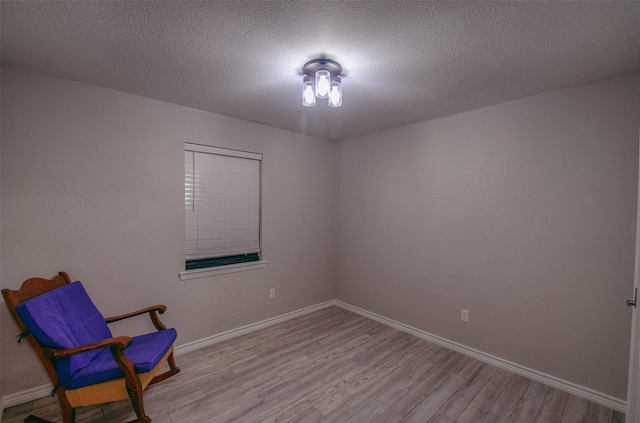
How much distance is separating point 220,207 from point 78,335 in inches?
62.4

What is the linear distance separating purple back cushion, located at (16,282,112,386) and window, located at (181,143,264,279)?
2.92 feet

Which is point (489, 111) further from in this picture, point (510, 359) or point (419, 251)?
point (510, 359)

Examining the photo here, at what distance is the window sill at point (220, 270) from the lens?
2.85m

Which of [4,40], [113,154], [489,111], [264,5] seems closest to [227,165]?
[113,154]

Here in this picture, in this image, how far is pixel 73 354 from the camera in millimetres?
1711

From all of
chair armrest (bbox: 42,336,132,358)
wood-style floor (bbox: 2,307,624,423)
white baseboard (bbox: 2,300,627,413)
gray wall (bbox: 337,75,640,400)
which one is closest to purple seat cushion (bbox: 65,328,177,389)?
chair armrest (bbox: 42,336,132,358)

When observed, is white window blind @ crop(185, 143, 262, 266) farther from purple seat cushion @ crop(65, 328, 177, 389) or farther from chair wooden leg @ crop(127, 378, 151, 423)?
chair wooden leg @ crop(127, 378, 151, 423)

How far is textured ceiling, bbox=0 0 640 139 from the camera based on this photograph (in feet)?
4.61

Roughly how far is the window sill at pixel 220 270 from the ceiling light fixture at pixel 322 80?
6.63 feet

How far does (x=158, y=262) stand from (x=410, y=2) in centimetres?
282

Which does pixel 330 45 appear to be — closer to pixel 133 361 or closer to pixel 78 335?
pixel 133 361

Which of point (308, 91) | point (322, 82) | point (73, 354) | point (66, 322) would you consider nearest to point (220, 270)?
point (66, 322)

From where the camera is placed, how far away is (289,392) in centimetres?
225

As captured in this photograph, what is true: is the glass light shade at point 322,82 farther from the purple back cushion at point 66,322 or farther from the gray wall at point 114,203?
the purple back cushion at point 66,322
